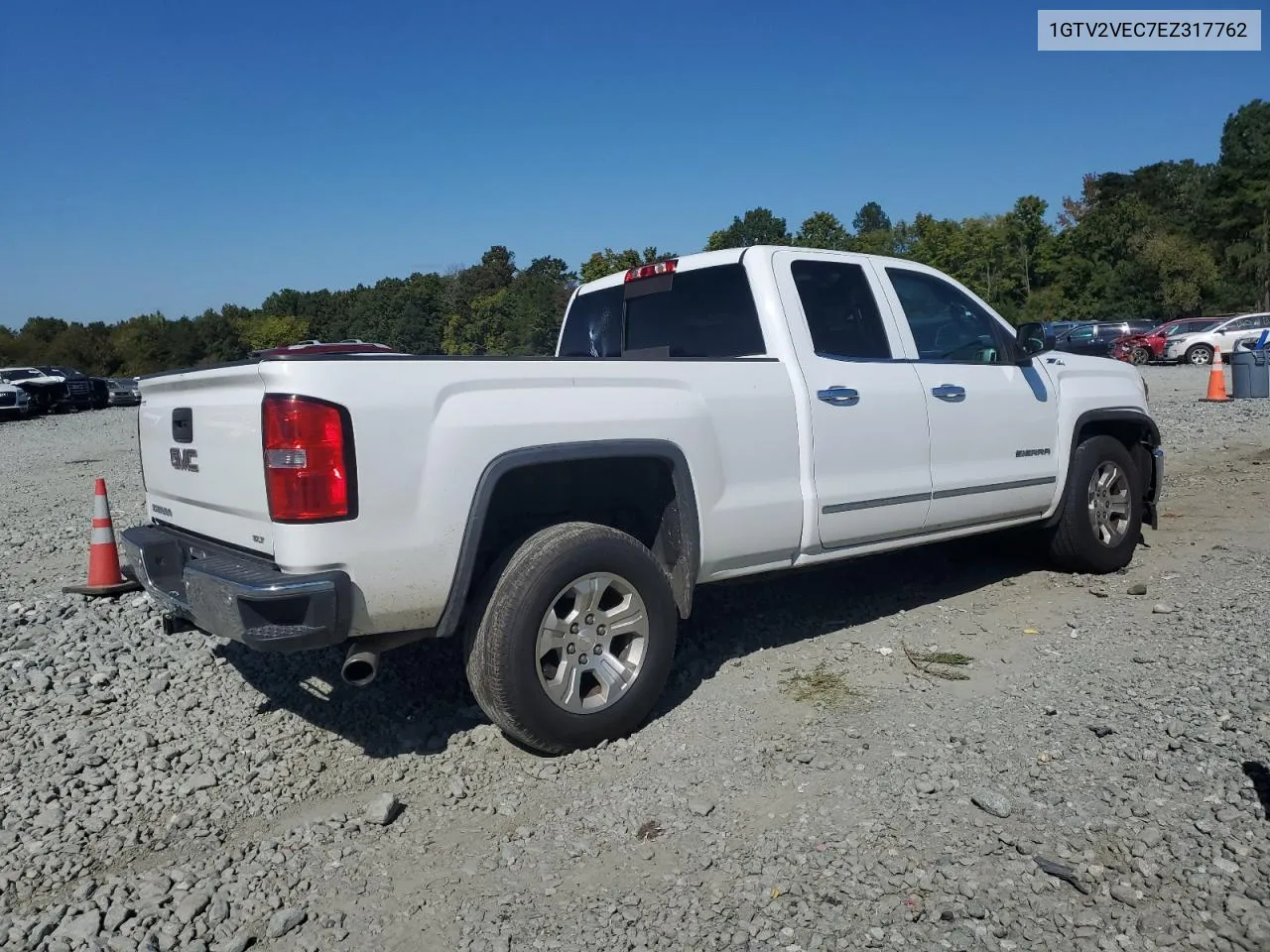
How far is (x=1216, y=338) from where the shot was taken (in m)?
29.1

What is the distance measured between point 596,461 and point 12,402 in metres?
29.8

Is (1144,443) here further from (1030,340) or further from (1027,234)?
(1027,234)

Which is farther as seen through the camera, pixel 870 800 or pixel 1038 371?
pixel 1038 371

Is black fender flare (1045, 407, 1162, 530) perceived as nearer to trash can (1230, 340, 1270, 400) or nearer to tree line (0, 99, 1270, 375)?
trash can (1230, 340, 1270, 400)

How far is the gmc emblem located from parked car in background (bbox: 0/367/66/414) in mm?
31253

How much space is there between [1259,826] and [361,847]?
2822 mm

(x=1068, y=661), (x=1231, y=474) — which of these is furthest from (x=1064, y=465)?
(x=1231, y=474)

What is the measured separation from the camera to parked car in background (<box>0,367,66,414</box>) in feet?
104

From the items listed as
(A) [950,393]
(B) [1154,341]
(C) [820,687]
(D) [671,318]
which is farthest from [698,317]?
(B) [1154,341]

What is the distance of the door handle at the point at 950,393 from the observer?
514 cm

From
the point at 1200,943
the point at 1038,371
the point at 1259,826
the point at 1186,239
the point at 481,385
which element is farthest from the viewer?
the point at 1186,239

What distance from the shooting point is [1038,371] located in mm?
5832

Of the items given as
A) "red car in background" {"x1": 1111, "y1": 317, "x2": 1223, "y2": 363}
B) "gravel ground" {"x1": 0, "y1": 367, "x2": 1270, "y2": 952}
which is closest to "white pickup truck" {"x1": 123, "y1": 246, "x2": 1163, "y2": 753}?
"gravel ground" {"x1": 0, "y1": 367, "x2": 1270, "y2": 952}

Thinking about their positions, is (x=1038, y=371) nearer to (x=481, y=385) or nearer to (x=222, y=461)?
(x=481, y=385)
